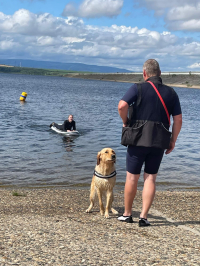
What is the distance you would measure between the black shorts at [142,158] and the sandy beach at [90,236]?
1.06 metres

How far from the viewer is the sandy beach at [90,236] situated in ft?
15.4

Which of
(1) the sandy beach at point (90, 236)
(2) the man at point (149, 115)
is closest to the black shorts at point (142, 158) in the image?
(2) the man at point (149, 115)

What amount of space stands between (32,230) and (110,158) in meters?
1.89

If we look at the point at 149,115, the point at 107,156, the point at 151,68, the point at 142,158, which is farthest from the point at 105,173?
the point at 151,68

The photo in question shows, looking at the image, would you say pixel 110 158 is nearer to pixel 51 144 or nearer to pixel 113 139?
pixel 51 144

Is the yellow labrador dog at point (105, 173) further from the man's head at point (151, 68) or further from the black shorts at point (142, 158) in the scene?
the man's head at point (151, 68)

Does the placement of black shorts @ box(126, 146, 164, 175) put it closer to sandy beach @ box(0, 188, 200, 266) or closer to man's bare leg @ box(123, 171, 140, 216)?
man's bare leg @ box(123, 171, 140, 216)

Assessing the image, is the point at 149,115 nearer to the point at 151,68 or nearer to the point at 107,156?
the point at 151,68

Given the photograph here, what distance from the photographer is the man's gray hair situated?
5.86 metres

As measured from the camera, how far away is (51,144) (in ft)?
65.7

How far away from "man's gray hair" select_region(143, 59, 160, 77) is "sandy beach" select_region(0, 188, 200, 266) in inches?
106

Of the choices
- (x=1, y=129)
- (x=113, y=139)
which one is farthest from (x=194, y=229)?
(x=1, y=129)

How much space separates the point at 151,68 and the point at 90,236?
9.66 ft

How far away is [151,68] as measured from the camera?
5902 mm
